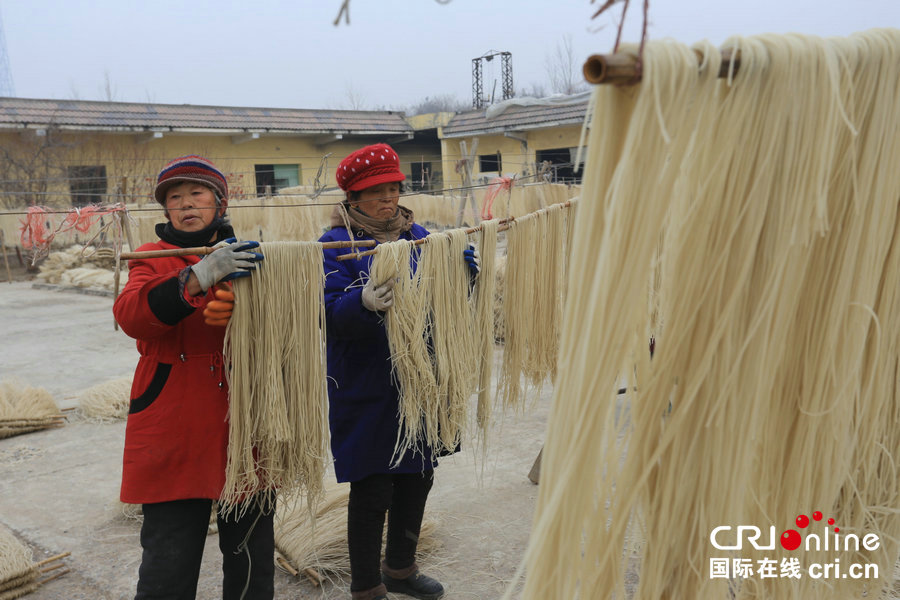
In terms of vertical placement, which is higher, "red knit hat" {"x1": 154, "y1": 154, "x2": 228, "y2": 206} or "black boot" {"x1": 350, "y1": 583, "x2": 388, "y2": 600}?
"red knit hat" {"x1": 154, "y1": 154, "x2": 228, "y2": 206}

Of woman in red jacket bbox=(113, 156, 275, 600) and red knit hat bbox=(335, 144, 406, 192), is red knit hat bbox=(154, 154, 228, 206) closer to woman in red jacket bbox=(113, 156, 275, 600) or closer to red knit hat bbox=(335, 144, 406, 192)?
woman in red jacket bbox=(113, 156, 275, 600)

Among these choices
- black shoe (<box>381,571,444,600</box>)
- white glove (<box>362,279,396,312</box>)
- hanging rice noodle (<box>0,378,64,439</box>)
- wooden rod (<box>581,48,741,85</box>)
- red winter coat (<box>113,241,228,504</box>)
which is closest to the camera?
wooden rod (<box>581,48,741,85</box>)

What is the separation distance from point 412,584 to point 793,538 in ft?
6.17

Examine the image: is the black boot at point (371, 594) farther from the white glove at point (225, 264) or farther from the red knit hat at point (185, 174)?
the red knit hat at point (185, 174)

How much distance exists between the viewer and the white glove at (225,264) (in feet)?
6.44

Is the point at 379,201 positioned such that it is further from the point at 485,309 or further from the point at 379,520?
the point at 379,520

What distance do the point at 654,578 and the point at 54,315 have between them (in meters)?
11.5

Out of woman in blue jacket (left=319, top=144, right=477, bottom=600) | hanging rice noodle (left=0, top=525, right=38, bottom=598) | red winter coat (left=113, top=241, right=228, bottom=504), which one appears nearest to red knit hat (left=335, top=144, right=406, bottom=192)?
woman in blue jacket (left=319, top=144, right=477, bottom=600)

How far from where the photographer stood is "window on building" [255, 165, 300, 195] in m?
17.7

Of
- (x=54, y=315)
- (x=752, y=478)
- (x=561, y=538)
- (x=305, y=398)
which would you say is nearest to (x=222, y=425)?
(x=305, y=398)

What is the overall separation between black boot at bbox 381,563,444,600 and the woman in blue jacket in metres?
0.13

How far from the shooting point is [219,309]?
6.63 feet

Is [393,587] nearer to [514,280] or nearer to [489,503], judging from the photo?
[489,503]

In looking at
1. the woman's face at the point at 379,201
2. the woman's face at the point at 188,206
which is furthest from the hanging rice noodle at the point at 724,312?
the woman's face at the point at 379,201
